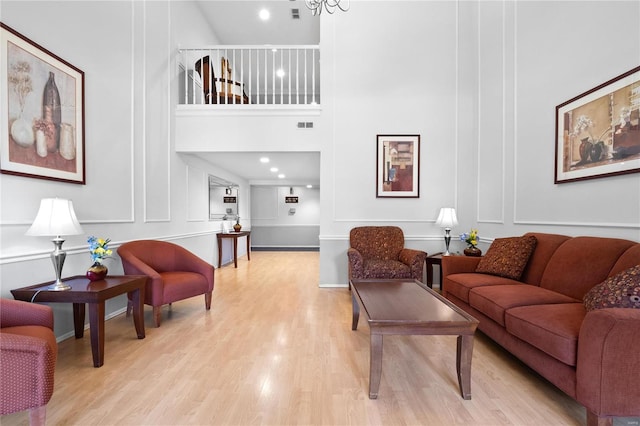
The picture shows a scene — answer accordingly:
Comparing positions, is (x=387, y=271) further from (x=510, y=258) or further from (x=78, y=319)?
(x=78, y=319)

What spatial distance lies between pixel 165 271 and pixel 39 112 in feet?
6.12

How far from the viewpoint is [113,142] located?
323cm

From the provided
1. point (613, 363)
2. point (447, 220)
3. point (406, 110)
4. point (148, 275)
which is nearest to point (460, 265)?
point (447, 220)

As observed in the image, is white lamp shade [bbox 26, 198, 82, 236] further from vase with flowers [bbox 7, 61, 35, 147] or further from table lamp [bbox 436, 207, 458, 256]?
table lamp [bbox 436, 207, 458, 256]

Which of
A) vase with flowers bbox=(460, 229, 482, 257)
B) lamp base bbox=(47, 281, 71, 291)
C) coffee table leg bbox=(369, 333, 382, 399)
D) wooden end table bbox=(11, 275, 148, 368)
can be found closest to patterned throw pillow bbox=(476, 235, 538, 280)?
vase with flowers bbox=(460, 229, 482, 257)

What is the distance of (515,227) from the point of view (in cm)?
346

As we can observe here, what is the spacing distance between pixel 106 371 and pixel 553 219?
4.03 meters

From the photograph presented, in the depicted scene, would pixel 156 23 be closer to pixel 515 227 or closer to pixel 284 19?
pixel 284 19

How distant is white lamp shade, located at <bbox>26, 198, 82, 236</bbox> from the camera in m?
2.07

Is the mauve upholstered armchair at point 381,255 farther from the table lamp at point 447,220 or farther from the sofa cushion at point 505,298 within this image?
the sofa cushion at point 505,298

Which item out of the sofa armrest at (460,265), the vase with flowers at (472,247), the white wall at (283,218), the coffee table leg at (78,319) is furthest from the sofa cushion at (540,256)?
the white wall at (283,218)

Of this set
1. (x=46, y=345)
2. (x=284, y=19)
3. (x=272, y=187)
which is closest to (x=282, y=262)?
(x=272, y=187)

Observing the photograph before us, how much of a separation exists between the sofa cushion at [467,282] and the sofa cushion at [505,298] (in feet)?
0.45

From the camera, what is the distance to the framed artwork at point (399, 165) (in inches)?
175
